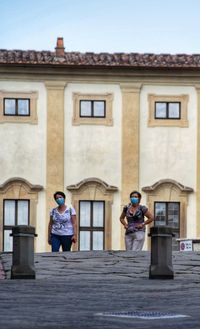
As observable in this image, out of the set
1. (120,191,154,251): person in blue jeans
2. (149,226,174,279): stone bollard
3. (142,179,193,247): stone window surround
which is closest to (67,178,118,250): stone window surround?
(142,179,193,247): stone window surround

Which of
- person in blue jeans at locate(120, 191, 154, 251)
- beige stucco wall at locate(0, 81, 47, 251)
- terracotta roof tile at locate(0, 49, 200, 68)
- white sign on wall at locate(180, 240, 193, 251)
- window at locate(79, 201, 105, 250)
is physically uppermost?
terracotta roof tile at locate(0, 49, 200, 68)

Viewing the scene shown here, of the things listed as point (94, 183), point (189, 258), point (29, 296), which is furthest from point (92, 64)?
point (29, 296)

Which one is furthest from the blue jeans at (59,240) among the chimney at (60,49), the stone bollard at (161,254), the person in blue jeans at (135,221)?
the chimney at (60,49)

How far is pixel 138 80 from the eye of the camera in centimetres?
4706

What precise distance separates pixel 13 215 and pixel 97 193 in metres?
2.89

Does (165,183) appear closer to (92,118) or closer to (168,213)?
(168,213)

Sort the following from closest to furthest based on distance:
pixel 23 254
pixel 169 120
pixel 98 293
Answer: pixel 98 293, pixel 23 254, pixel 169 120

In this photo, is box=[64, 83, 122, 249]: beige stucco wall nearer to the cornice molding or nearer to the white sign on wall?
the cornice molding

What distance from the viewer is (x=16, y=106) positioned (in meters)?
47.1

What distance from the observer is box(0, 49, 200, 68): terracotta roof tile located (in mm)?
46906

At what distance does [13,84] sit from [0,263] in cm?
2519

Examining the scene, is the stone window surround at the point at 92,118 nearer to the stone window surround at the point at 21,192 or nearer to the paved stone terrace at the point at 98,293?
the stone window surround at the point at 21,192

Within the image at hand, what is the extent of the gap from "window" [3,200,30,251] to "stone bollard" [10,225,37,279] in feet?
88.5

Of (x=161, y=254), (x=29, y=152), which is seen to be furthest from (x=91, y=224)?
(x=161, y=254)
